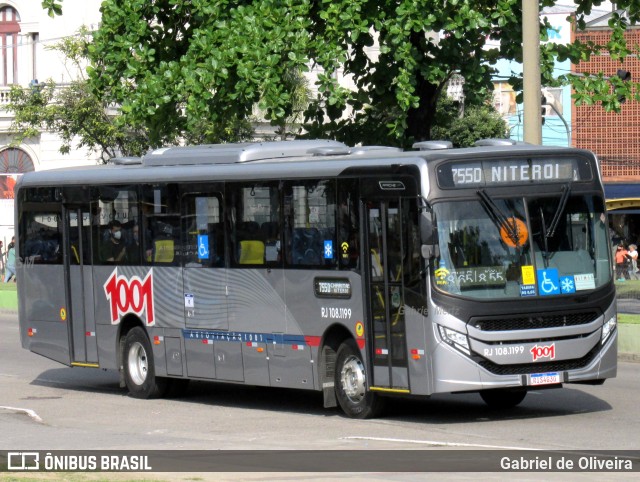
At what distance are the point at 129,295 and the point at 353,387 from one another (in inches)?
172

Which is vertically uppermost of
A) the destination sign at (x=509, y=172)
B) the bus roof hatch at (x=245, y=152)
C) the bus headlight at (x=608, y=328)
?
the bus roof hatch at (x=245, y=152)

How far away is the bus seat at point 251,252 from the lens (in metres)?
15.5

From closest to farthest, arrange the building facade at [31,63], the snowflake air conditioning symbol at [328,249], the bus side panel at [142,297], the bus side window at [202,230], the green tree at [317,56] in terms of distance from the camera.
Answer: the snowflake air conditioning symbol at [328,249] < the bus side window at [202,230] < the bus side panel at [142,297] < the green tree at [317,56] < the building facade at [31,63]

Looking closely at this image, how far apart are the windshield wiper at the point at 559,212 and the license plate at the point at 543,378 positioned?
4.56 feet

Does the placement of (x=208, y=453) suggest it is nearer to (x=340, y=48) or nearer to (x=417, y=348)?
(x=417, y=348)

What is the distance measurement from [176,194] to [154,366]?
7.17 feet

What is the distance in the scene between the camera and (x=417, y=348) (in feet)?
44.2

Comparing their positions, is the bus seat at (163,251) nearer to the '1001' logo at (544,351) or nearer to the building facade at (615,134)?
the '1001' logo at (544,351)

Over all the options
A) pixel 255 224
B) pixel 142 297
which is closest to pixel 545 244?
pixel 255 224

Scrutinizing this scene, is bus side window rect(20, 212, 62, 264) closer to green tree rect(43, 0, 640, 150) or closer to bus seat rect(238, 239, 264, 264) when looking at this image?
green tree rect(43, 0, 640, 150)

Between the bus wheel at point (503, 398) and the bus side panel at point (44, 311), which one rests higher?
the bus side panel at point (44, 311)

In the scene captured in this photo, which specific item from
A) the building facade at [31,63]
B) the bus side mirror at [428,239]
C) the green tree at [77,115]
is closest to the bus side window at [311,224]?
the bus side mirror at [428,239]

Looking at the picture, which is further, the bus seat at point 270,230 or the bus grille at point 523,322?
the bus seat at point 270,230

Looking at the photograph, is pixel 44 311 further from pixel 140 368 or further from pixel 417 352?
pixel 417 352
